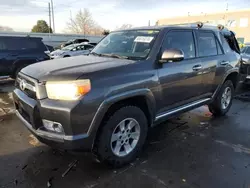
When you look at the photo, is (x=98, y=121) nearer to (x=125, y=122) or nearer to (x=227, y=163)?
(x=125, y=122)

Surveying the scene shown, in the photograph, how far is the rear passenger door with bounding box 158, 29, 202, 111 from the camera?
349cm

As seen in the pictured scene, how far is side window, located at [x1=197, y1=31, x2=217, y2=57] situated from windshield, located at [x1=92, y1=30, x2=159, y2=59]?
3.69ft

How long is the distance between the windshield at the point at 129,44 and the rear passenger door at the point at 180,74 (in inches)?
9.9

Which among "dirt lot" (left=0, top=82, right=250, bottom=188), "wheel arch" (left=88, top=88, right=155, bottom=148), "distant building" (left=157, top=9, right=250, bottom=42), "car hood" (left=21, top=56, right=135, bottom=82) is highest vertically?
"distant building" (left=157, top=9, right=250, bottom=42)

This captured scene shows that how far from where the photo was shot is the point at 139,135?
330cm

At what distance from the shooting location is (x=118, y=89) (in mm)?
2818

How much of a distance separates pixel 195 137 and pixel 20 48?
7.74 m

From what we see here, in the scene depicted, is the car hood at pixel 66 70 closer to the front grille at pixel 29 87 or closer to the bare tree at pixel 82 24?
the front grille at pixel 29 87

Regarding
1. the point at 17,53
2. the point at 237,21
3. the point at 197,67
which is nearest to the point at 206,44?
the point at 197,67

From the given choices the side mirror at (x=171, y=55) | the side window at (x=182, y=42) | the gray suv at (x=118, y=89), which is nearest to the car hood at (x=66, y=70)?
the gray suv at (x=118, y=89)

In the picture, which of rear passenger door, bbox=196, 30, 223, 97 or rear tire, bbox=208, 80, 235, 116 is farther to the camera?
rear tire, bbox=208, 80, 235, 116

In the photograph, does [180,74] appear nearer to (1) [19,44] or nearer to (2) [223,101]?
(2) [223,101]

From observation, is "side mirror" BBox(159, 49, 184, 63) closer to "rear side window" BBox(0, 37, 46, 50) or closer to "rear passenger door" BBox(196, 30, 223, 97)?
"rear passenger door" BBox(196, 30, 223, 97)

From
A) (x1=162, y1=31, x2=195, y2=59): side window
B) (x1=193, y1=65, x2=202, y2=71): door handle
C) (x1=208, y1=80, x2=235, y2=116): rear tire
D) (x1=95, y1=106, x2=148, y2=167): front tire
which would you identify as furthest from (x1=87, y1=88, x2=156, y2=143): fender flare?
(x1=208, y1=80, x2=235, y2=116): rear tire
